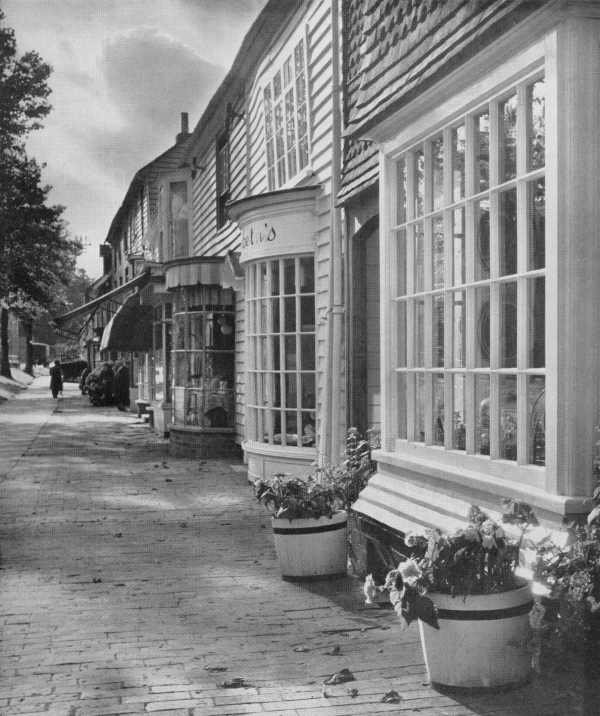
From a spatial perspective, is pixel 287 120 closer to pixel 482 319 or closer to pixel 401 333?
pixel 401 333

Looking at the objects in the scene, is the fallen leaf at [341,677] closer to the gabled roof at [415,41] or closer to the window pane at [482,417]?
the window pane at [482,417]

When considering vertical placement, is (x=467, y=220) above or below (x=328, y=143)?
below

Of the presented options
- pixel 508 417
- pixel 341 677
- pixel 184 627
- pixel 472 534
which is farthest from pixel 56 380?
pixel 472 534

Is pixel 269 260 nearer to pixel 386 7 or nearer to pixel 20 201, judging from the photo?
pixel 386 7

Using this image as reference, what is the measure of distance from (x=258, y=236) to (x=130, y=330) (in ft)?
41.8

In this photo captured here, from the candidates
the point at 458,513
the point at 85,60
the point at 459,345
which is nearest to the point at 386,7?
the point at 85,60

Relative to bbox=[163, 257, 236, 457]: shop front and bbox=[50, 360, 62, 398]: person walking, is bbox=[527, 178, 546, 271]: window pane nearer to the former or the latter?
bbox=[163, 257, 236, 457]: shop front

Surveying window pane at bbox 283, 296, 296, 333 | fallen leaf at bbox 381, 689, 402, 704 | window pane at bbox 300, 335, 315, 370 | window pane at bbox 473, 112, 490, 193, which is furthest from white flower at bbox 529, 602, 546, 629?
window pane at bbox 283, 296, 296, 333

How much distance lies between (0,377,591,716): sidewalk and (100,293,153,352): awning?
39.6 ft

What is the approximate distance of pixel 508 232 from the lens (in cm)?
500

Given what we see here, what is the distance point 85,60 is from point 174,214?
15.4 m

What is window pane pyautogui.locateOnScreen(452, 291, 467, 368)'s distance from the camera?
17.9ft

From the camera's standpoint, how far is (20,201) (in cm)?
3578

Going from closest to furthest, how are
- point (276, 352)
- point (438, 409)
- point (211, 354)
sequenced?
point (438, 409)
point (276, 352)
point (211, 354)
